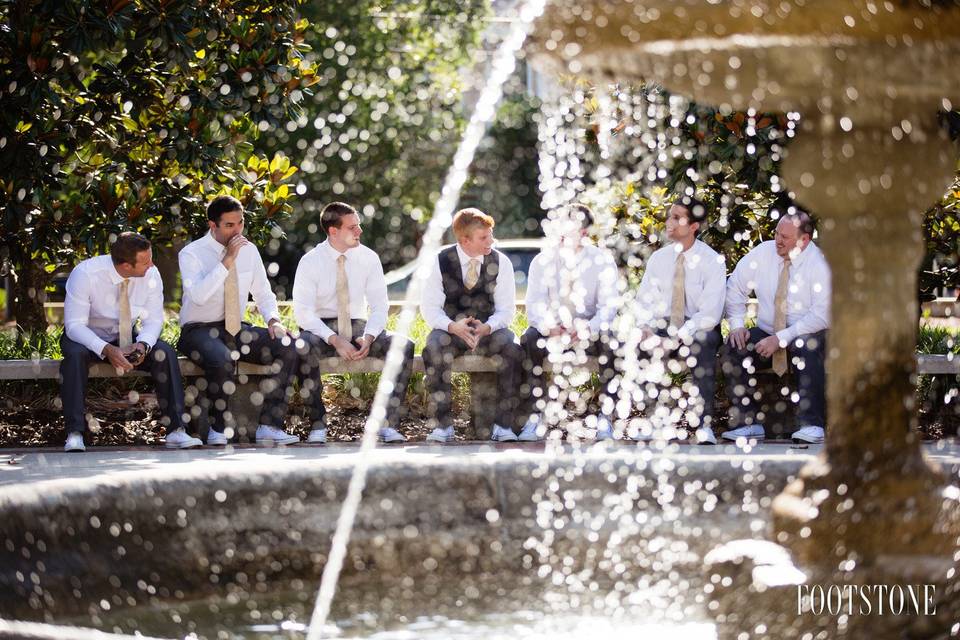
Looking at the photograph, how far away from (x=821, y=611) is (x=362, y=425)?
19.7 ft

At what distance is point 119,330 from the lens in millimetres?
8945

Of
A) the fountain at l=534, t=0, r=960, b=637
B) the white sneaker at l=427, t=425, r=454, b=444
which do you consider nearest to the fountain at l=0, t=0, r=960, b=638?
the fountain at l=534, t=0, r=960, b=637

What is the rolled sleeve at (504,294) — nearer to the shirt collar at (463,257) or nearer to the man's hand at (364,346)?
the shirt collar at (463,257)

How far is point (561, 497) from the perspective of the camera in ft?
18.2

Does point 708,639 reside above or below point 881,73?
below

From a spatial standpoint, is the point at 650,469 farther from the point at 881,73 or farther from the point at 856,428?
the point at 881,73

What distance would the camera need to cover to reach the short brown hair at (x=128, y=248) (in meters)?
8.85

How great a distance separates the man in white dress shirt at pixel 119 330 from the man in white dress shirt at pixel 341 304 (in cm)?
88

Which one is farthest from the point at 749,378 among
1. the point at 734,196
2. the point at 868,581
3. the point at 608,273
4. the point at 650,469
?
the point at 868,581

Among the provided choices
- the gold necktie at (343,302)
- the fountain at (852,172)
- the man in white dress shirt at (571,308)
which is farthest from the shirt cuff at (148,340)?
the fountain at (852,172)

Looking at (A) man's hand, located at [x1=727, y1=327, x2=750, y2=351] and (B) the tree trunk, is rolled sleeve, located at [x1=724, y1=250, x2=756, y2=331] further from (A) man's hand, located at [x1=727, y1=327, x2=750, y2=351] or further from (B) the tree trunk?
(B) the tree trunk

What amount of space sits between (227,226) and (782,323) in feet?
12.0

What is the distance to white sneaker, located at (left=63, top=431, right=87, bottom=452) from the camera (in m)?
8.23

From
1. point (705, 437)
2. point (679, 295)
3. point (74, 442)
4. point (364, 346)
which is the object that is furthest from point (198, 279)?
point (705, 437)
